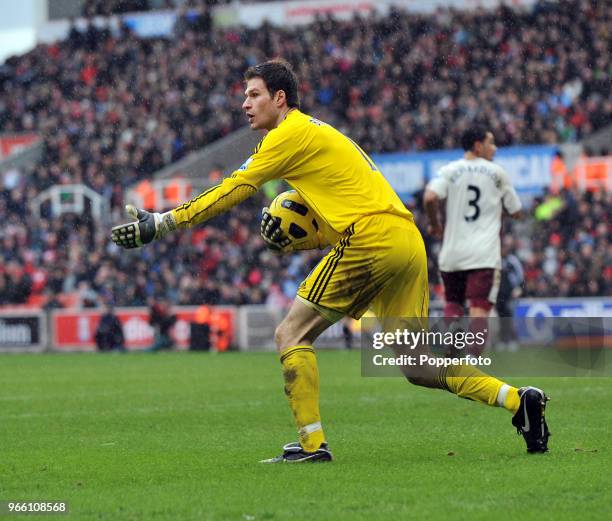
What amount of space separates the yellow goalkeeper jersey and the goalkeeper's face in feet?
0.24

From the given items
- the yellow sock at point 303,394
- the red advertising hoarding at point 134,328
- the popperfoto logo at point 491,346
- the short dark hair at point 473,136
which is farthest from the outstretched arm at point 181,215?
the red advertising hoarding at point 134,328

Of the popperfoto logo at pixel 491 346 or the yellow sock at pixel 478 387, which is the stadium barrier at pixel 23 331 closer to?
the popperfoto logo at pixel 491 346

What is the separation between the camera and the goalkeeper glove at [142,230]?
6.29 meters

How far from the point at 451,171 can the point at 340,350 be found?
35.7ft

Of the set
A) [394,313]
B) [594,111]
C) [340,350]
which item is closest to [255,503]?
[394,313]

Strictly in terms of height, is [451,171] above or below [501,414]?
above

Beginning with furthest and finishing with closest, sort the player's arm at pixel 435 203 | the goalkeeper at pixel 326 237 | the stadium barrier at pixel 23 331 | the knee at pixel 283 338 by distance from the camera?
the stadium barrier at pixel 23 331
the player's arm at pixel 435 203
the knee at pixel 283 338
the goalkeeper at pixel 326 237

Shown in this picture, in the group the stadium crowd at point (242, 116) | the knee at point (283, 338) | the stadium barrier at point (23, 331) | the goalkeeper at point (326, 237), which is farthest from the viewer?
the stadium crowd at point (242, 116)

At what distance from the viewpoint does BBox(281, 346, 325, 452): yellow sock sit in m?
6.55

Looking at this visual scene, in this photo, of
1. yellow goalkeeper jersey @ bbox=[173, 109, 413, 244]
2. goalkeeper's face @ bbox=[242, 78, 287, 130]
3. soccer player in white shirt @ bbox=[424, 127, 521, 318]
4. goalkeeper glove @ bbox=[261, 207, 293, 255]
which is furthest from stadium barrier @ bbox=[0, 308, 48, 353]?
yellow goalkeeper jersey @ bbox=[173, 109, 413, 244]

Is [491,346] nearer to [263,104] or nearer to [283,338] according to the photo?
[283,338]

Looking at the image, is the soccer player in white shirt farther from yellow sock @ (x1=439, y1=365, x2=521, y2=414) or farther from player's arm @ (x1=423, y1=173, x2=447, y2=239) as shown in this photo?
yellow sock @ (x1=439, y1=365, x2=521, y2=414)

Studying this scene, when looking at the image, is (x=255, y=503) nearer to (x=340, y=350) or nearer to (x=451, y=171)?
(x=451, y=171)

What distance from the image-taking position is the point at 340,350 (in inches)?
847
